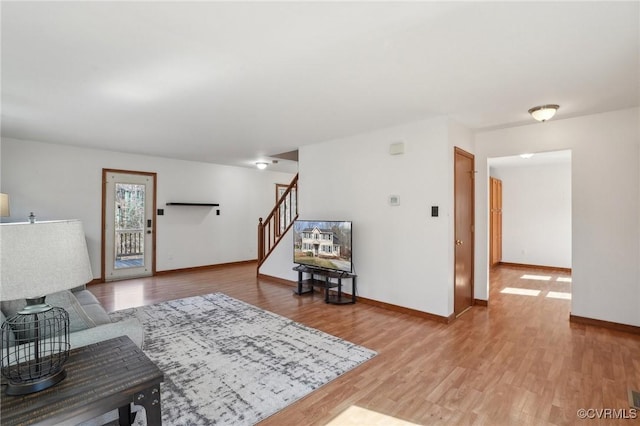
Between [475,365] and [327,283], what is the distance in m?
2.35

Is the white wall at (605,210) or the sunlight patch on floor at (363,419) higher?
the white wall at (605,210)

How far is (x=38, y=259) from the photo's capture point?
1156 millimetres

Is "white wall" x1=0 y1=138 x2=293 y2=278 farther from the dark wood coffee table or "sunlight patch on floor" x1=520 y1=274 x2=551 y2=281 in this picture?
"sunlight patch on floor" x1=520 y1=274 x2=551 y2=281

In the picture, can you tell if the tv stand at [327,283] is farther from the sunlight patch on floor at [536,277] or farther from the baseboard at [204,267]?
the sunlight patch on floor at [536,277]

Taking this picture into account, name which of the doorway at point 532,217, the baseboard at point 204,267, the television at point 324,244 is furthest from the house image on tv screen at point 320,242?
the doorway at point 532,217

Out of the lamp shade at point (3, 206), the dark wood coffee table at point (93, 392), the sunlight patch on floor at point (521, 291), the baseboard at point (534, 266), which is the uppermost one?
the lamp shade at point (3, 206)

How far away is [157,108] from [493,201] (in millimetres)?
7486

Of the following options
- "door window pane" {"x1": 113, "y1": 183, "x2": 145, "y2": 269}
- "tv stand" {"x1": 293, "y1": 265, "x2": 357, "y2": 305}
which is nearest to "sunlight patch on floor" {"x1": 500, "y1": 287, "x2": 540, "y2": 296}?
"tv stand" {"x1": 293, "y1": 265, "x2": 357, "y2": 305}

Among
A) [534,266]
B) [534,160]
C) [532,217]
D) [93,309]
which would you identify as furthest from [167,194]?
[534,266]

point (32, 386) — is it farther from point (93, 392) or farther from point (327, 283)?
point (327, 283)

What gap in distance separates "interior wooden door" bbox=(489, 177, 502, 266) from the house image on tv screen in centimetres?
484

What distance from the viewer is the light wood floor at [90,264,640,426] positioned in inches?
87.5

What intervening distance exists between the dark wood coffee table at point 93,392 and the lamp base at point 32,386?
0.6 inches

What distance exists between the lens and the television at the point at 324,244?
4.75m
